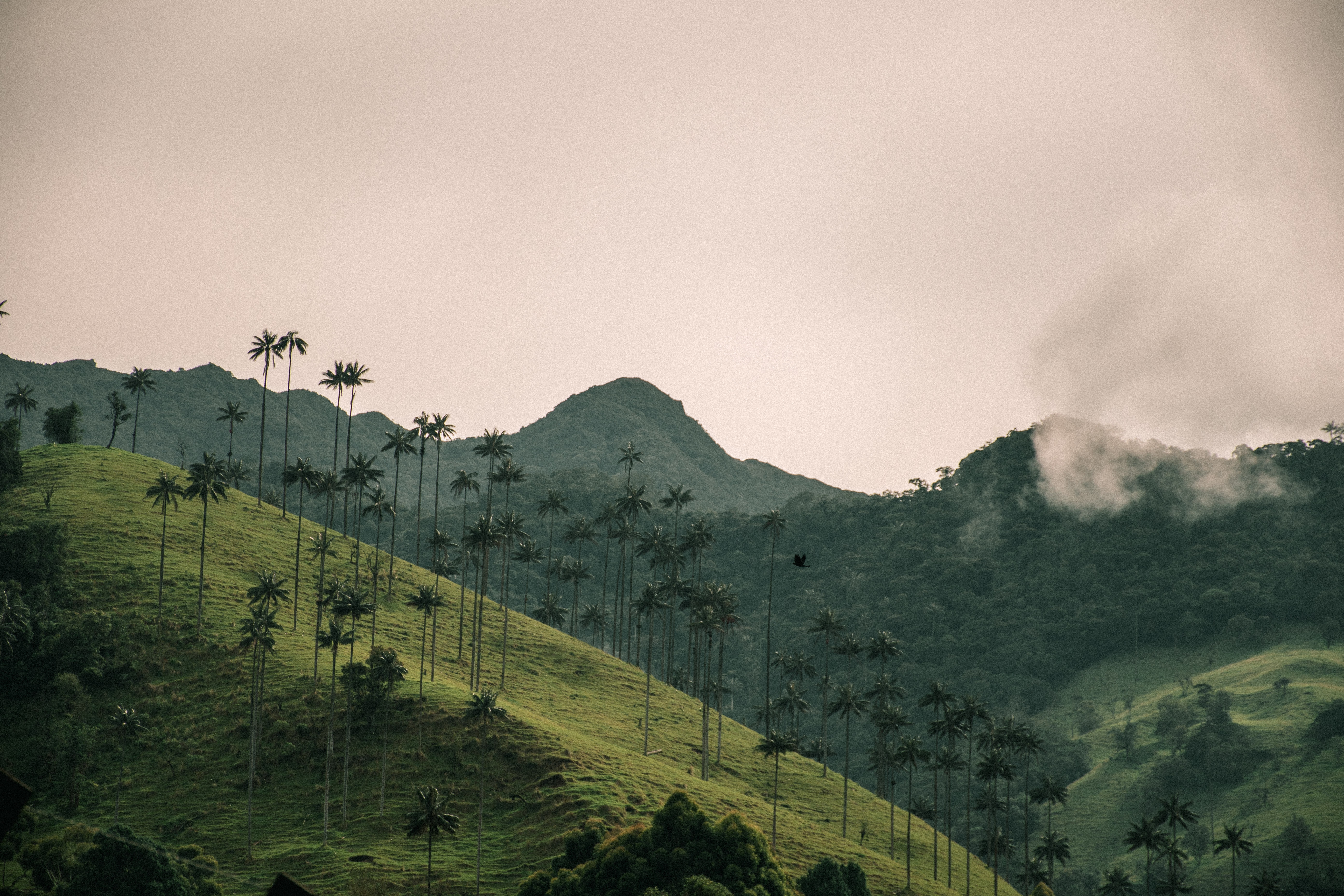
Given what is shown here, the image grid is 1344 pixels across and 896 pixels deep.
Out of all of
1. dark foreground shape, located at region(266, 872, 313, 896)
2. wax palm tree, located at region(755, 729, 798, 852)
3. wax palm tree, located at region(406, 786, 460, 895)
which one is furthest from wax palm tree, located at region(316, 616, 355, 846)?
dark foreground shape, located at region(266, 872, 313, 896)

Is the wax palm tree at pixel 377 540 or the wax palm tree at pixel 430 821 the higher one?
the wax palm tree at pixel 377 540

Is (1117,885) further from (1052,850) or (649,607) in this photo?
(649,607)

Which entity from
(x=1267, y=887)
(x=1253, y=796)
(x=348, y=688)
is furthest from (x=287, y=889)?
(x=1253, y=796)

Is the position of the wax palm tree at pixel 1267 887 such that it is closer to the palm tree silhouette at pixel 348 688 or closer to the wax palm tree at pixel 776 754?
the wax palm tree at pixel 776 754

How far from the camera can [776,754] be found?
4422 inches

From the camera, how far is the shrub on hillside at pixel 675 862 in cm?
6444

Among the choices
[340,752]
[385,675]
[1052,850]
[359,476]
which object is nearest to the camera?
[340,752]

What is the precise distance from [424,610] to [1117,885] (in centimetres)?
9610

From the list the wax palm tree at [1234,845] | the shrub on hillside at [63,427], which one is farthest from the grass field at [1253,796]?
the shrub on hillside at [63,427]

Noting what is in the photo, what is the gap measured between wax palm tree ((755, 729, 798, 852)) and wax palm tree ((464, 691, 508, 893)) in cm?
2566

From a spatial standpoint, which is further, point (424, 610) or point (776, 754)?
point (424, 610)

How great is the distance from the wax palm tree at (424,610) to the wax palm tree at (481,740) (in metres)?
7.47

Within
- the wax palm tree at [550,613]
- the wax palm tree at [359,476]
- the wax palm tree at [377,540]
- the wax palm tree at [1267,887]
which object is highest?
the wax palm tree at [359,476]

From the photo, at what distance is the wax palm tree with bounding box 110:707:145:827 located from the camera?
88.3m
